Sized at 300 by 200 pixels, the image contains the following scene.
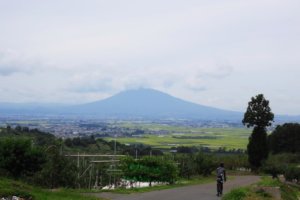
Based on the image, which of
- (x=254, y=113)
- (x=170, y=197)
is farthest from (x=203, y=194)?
(x=254, y=113)

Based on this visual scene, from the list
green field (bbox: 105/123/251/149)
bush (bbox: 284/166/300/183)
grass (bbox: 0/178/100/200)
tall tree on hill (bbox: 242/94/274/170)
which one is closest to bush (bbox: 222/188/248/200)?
grass (bbox: 0/178/100/200)

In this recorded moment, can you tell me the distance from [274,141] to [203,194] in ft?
119

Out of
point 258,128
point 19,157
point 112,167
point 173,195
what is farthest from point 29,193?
point 258,128

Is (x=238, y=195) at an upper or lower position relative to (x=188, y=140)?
upper

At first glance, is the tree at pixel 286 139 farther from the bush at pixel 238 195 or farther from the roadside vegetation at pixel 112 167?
the bush at pixel 238 195

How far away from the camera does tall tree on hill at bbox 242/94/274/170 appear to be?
117 ft

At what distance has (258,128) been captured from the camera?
35.9 metres

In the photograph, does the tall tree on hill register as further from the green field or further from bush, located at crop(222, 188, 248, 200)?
the green field

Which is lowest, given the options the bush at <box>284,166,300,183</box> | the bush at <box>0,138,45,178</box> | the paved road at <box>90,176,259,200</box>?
the bush at <box>284,166,300,183</box>

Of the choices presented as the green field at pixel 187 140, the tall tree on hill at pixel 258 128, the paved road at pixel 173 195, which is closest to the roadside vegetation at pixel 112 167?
the tall tree on hill at pixel 258 128

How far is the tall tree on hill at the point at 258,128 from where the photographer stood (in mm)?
35531

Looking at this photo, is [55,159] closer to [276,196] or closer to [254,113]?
[276,196]

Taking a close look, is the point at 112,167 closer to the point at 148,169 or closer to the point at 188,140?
the point at 148,169

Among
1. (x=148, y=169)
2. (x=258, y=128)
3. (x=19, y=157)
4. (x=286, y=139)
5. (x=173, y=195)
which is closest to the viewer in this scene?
(x=19, y=157)
